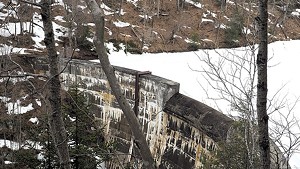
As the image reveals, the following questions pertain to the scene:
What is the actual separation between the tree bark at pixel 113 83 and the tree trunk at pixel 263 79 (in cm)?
116

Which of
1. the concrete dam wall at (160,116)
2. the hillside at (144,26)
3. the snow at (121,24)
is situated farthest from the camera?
the snow at (121,24)

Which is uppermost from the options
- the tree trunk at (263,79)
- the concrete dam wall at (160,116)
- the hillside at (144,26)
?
the hillside at (144,26)

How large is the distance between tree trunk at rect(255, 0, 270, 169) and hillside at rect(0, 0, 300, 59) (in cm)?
1837

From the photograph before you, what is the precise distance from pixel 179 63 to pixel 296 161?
13.3m

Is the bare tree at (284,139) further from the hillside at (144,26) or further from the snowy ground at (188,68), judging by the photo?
the hillside at (144,26)

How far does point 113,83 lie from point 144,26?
2572 centimetres

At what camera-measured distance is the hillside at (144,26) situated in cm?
2319

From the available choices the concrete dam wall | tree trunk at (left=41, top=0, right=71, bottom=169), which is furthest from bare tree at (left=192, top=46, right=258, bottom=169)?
the concrete dam wall

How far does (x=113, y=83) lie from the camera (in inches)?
144

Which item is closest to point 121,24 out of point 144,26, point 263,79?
point 144,26

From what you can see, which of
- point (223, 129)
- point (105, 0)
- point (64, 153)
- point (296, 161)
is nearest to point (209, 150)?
point (223, 129)

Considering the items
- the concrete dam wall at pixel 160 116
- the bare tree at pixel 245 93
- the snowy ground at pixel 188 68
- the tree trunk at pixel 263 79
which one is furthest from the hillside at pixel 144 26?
the tree trunk at pixel 263 79

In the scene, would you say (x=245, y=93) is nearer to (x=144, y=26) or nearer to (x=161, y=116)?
(x=161, y=116)

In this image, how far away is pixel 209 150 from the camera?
12.2 meters
